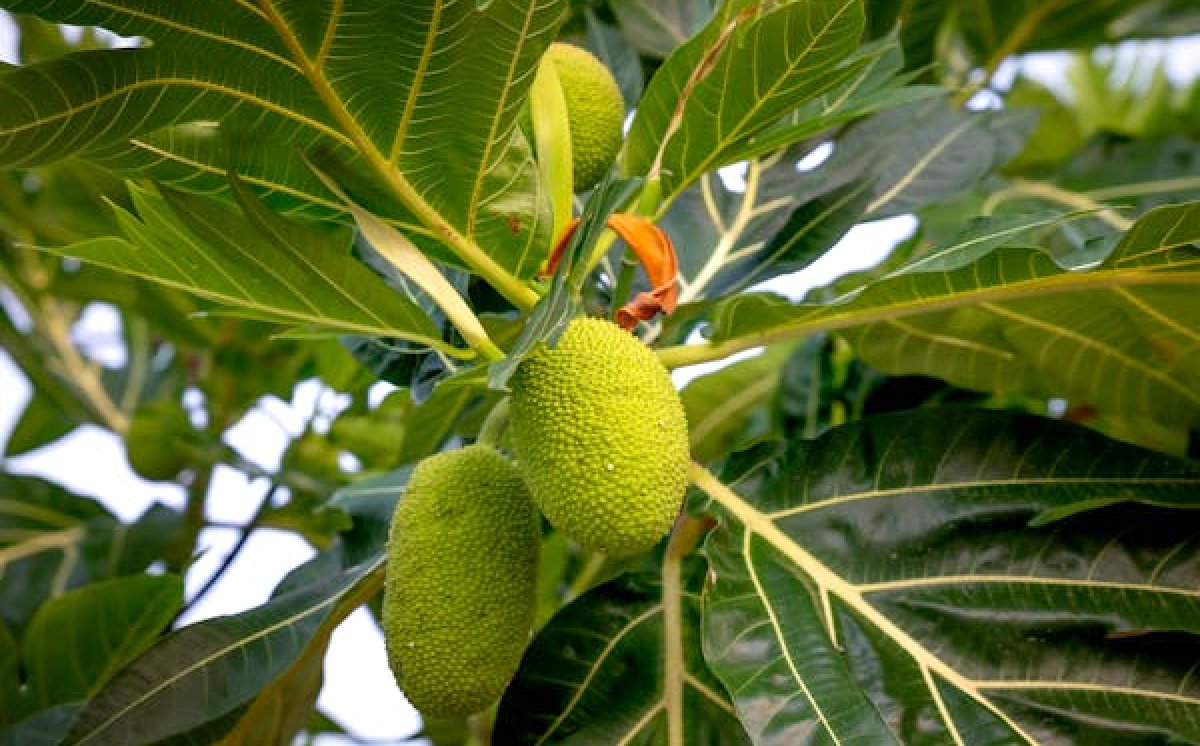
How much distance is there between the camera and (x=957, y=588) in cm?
84

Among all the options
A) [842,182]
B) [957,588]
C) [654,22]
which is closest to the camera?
[957,588]

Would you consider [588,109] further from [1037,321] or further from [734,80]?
[1037,321]

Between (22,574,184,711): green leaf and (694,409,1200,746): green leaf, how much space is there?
487mm

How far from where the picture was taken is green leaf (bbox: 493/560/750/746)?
0.86 metres

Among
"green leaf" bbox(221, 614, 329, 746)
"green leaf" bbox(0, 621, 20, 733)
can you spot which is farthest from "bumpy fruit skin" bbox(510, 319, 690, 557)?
"green leaf" bbox(0, 621, 20, 733)

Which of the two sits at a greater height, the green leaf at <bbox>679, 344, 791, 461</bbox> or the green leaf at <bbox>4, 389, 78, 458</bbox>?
the green leaf at <bbox>4, 389, 78, 458</bbox>

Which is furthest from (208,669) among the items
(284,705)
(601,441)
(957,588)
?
(957,588)

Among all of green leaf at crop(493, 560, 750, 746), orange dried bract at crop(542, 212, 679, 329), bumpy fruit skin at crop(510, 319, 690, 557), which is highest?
orange dried bract at crop(542, 212, 679, 329)

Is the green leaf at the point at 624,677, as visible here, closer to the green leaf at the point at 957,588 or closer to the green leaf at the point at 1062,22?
the green leaf at the point at 957,588

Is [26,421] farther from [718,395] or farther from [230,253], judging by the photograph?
[230,253]

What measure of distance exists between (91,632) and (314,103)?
1.94 ft

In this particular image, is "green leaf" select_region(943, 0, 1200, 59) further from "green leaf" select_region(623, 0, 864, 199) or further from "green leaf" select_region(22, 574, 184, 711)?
"green leaf" select_region(22, 574, 184, 711)

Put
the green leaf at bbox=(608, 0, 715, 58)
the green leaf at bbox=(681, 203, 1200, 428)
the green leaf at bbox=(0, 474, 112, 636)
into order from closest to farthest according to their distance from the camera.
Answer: the green leaf at bbox=(681, 203, 1200, 428), the green leaf at bbox=(608, 0, 715, 58), the green leaf at bbox=(0, 474, 112, 636)

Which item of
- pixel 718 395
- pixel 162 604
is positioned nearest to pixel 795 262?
pixel 718 395
